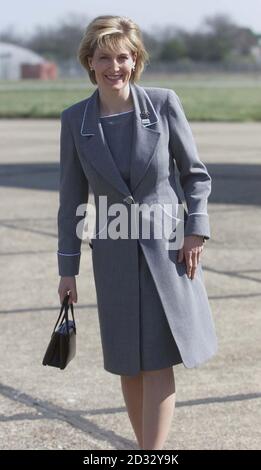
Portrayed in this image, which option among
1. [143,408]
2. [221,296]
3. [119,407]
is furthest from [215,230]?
[143,408]

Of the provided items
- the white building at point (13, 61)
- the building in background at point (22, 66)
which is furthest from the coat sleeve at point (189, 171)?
the white building at point (13, 61)

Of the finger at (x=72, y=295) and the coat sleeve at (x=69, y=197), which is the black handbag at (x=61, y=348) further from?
the coat sleeve at (x=69, y=197)

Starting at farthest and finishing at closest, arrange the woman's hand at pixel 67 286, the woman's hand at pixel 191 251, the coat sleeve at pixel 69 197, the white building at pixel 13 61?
the white building at pixel 13 61 < the woman's hand at pixel 67 286 < the coat sleeve at pixel 69 197 < the woman's hand at pixel 191 251

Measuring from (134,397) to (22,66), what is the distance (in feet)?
400

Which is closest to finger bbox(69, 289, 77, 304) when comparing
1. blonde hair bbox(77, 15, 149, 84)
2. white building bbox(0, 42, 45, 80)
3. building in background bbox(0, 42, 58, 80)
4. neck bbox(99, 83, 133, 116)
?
neck bbox(99, 83, 133, 116)

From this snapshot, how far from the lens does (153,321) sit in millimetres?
3820

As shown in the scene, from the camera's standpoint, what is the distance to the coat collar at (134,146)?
377 centimetres

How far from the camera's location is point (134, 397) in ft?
13.2

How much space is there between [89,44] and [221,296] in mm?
3649

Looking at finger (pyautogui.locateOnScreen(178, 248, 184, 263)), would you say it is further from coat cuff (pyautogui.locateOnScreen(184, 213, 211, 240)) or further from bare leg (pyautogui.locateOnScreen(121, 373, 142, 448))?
bare leg (pyautogui.locateOnScreen(121, 373, 142, 448))

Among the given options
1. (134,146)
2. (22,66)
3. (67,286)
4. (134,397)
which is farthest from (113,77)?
(22,66)

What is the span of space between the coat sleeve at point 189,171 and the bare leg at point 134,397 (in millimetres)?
630

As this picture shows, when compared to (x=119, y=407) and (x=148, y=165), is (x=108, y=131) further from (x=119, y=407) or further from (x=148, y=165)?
(x=119, y=407)

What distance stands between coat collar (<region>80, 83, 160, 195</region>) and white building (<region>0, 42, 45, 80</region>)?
125 m
